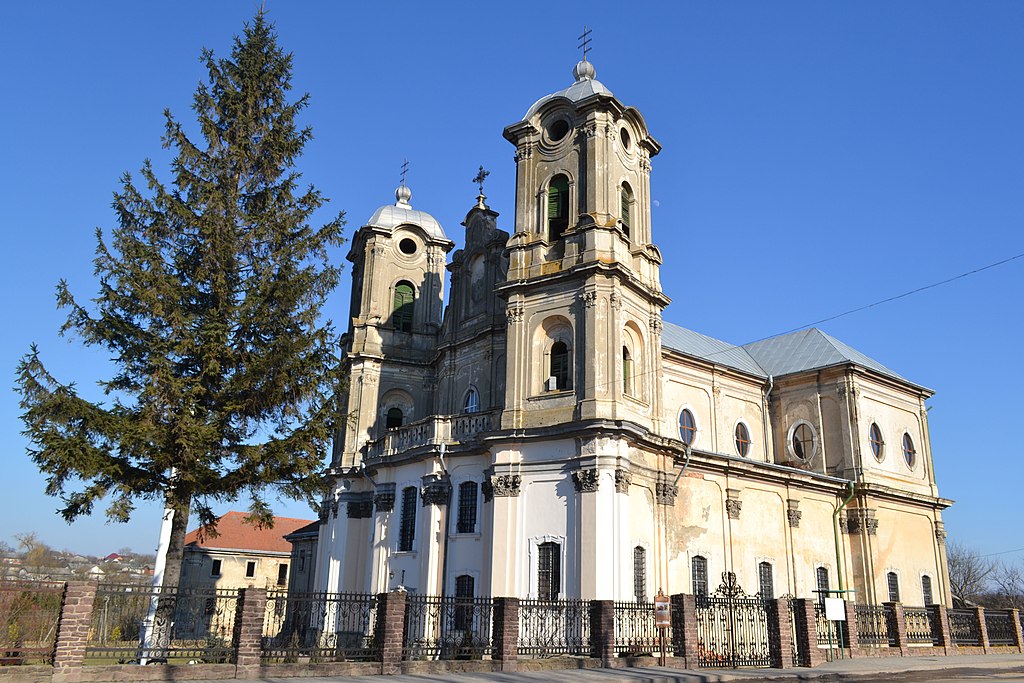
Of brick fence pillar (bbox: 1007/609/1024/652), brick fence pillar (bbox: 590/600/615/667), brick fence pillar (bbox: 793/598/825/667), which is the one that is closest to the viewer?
brick fence pillar (bbox: 590/600/615/667)

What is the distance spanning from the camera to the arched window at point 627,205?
28.6 metres

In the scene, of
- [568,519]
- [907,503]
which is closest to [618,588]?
[568,519]

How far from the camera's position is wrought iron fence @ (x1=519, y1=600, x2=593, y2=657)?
62.3 ft

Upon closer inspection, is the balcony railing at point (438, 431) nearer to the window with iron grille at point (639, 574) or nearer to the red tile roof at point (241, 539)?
the window with iron grille at point (639, 574)

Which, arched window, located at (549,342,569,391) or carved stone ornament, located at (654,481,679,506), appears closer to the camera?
arched window, located at (549,342,569,391)

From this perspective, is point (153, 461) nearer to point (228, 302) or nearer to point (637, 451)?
point (228, 302)

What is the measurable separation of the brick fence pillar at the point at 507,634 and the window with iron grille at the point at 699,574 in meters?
12.1

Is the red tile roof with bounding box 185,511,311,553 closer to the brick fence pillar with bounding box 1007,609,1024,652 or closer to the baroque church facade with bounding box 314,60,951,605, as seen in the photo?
the baroque church facade with bounding box 314,60,951,605

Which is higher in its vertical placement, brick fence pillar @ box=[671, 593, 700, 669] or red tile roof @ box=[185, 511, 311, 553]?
red tile roof @ box=[185, 511, 311, 553]

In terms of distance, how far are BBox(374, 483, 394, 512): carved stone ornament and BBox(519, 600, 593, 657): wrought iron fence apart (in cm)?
1045

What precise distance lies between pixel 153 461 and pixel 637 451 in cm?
1360

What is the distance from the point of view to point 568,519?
78.1ft

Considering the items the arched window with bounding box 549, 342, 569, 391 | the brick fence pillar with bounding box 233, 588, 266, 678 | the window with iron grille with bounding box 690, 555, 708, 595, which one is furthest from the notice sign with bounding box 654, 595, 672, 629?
the window with iron grille with bounding box 690, 555, 708, 595

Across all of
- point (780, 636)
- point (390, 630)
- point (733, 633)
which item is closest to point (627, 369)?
point (733, 633)
